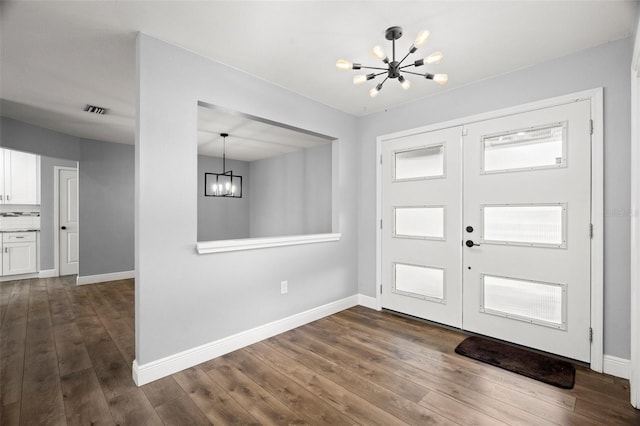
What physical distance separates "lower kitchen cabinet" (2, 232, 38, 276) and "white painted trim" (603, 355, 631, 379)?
8.60 m

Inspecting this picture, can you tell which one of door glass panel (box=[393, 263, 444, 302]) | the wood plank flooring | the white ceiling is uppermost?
the white ceiling

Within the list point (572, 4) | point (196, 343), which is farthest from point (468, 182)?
point (196, 343)

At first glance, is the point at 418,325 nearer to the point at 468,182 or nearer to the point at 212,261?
the point at 468,182

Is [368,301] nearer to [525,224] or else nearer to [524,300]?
[524,300]

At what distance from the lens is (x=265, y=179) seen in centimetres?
705

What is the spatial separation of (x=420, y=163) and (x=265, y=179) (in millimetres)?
4410

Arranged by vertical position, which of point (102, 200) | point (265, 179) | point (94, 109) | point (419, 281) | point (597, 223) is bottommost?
point (419, 281)

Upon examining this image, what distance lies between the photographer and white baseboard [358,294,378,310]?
153 inches

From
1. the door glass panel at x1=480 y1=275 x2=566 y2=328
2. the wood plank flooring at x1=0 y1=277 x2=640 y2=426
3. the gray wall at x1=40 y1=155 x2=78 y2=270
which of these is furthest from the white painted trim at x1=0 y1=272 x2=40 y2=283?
the door glass panel at x1=480 y1=275 x2=566 y2=328

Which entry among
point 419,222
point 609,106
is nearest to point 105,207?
point 419,222

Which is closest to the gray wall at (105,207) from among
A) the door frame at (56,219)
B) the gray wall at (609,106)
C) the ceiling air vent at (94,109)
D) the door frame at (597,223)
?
the door frame at (56,219)

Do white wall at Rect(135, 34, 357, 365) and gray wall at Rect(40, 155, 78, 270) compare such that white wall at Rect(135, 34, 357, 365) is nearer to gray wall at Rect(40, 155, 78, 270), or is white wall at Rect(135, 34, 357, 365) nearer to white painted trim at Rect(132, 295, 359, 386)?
white painted trim at Rect(132, 295, 359, 386)

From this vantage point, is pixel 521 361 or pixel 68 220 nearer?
pixel 521 361

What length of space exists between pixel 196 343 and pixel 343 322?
1654mm
